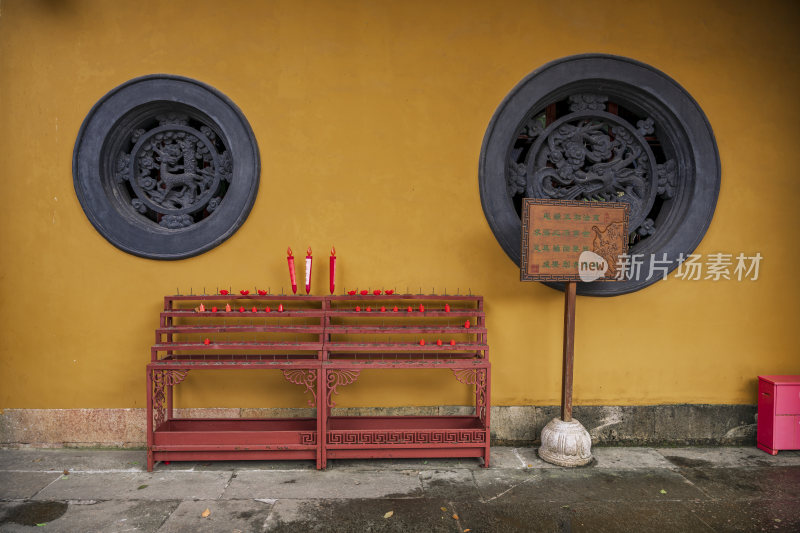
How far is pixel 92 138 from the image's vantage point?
14.4 feet

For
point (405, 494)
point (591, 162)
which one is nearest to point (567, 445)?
point (405, 494)

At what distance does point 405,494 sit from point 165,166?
367 cm

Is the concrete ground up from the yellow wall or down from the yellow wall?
down

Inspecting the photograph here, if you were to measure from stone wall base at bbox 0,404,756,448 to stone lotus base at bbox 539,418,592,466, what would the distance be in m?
0.36

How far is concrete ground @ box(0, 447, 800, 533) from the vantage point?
10.7 ft

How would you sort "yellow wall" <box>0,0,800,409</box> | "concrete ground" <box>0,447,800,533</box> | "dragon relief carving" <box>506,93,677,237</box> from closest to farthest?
"concrete ground" <box>0,447,800,533</box> < "yellow wall" <box>0,0,800,409</box> < "dragon relief carving" <box>506,93,677,237</box>

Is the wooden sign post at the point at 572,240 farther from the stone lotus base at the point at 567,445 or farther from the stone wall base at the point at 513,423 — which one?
the stone wall base at the point at 513,423

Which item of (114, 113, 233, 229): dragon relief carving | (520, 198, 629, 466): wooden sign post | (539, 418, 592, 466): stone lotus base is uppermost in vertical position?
(114, 113, 233, 229): dragon relief carving

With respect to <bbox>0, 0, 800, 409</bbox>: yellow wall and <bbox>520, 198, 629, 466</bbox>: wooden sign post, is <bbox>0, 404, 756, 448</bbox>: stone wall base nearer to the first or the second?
<bbox>0, 0, 800, 409</bbox>: yellow wall

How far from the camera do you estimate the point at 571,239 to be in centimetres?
401

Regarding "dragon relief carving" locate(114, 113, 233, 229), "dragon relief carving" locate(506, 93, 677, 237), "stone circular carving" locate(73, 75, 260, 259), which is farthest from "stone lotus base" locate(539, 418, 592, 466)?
"dragon relief carving" locate(114, 113, 233, 229)

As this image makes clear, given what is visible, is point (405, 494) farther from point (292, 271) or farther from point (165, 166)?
point (165, 166)

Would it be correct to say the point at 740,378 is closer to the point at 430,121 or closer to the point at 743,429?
the point at 743,429

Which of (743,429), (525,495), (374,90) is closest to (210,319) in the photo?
(374,90)
